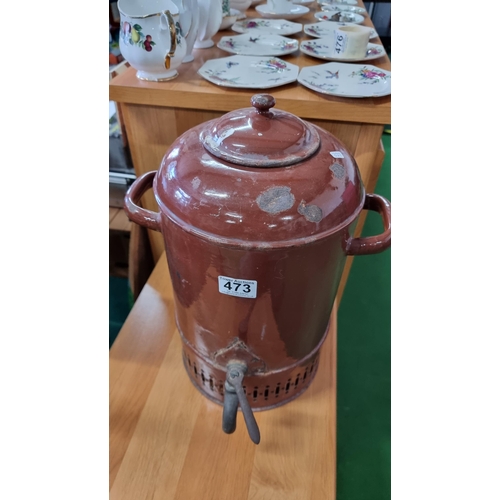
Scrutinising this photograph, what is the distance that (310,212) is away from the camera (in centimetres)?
47

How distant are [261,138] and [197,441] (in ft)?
1.71

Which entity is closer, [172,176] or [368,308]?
[172,176]

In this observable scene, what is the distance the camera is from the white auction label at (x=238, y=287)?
1.68 feet

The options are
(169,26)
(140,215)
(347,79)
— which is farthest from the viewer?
(347,79)

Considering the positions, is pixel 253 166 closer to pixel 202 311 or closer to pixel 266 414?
pixel 202 311

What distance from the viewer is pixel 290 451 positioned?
67cm

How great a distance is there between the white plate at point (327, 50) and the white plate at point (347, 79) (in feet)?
0.16

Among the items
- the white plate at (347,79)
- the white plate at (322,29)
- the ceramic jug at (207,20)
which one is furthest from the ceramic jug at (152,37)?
the white plate at (322,29)

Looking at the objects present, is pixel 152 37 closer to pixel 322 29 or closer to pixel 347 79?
pixel 347 79

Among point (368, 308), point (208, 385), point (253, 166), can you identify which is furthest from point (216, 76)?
point (368, 308)

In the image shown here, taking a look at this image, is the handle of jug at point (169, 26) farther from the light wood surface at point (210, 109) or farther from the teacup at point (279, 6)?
the teacup at point (279, 6)

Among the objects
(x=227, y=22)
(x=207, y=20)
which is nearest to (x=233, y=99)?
(x=207, y=20)

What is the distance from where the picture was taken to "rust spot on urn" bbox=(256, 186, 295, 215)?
0.46 meters

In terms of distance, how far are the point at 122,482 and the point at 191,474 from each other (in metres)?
0.11
